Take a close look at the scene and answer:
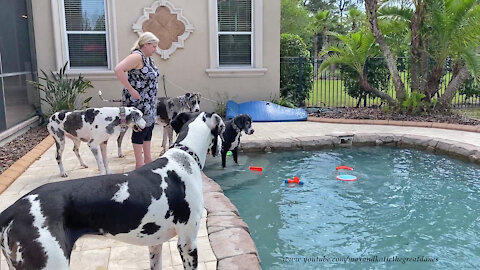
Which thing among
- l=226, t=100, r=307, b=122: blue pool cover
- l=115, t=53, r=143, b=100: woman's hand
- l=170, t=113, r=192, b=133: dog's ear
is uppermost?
l=115, t=53, r=143, b=100: woman's hand

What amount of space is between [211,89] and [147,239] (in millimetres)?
8227

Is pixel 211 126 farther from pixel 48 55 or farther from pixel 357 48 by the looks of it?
pixel 357 48

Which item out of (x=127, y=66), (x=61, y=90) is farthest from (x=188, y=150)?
(x=61, y=90)

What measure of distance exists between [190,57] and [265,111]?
7.55 ft

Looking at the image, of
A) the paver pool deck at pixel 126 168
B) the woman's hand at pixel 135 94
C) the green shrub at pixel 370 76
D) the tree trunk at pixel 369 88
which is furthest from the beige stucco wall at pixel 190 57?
the woman's hand at pixel 135 94

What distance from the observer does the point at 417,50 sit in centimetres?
1021

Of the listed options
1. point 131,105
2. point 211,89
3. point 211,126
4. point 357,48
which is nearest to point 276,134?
point 211,89

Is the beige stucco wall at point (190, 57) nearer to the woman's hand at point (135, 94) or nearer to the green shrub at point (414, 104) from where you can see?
the green shrub at point (414, 104)

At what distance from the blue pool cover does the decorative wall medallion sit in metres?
1.95

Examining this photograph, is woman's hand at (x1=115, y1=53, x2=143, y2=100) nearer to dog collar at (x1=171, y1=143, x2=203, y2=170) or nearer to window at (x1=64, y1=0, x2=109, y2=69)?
dog collar at (x1=171, y1=143, x2=203, y2=170)

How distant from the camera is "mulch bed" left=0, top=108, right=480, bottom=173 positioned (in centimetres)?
619

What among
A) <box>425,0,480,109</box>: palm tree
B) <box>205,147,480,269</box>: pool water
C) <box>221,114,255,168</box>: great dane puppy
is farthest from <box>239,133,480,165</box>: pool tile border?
<box>425,0,480,109</box>: palm tree

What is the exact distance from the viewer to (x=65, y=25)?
9289 mm

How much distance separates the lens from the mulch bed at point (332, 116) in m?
6.19
